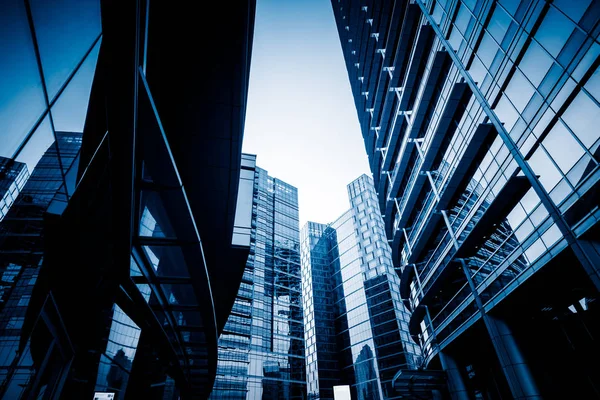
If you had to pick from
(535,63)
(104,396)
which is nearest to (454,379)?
(535,63)

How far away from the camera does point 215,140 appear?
779 cm

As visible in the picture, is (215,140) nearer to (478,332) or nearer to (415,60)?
(478,332)

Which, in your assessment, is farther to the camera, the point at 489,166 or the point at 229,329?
the point at 229,329

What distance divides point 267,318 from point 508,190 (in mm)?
55669

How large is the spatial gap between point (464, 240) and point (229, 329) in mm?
47505

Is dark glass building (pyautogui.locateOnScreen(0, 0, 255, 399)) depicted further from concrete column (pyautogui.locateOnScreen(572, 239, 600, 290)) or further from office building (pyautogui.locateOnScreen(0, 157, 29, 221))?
concrete column (pyautogui.locateOnScreen(572, 239, 600, 290))

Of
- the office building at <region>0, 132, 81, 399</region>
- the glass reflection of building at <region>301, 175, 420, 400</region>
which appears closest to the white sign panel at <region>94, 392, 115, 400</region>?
the office building at <region>0, 132, 81, 399</region>

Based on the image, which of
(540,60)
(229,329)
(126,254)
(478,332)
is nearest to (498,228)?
(478,332)

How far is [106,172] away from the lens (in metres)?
5.50

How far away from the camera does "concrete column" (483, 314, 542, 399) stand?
538 inches

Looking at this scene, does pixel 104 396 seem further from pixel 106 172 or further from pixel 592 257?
pixel 592 257

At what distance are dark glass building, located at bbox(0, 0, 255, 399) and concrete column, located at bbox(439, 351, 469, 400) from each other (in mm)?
17207

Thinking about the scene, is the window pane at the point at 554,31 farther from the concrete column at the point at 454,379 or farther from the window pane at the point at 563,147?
the concrete column at the point at 454,379

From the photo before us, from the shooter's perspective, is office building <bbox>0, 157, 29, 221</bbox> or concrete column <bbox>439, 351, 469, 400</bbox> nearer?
office building <bbox>0, 157, 29, 221</bbox>
